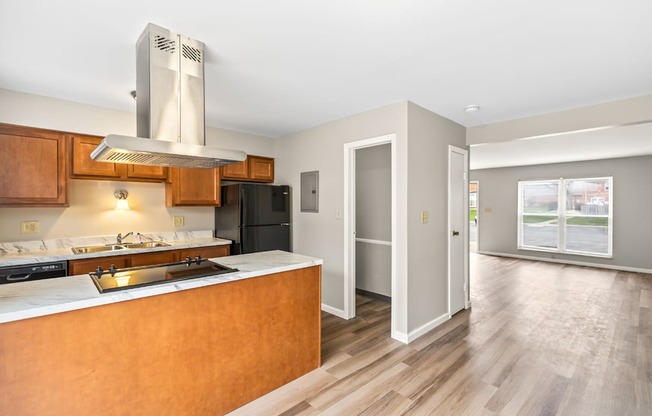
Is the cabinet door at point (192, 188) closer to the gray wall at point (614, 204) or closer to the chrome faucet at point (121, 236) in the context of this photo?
the chrome faucet at point (121, 236)

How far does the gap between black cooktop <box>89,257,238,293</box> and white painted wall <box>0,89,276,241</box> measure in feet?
5.76

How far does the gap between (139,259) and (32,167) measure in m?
1.22

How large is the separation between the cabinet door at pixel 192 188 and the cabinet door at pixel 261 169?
1.80 ft

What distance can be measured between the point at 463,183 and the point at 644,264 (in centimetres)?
525

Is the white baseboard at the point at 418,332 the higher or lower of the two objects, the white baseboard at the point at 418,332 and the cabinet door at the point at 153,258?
the lower

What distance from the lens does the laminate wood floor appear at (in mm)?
2127

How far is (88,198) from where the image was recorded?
11.0 ft

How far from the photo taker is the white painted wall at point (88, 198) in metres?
2.89

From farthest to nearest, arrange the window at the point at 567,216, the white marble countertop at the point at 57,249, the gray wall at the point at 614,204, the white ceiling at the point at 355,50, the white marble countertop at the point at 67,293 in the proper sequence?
the window at the point at 567,216 → the gray wall at the point at 614,204 → the white marble countertop at the point at 57,249 → the white ceiling at the point at 355,50 → the white marble countertop at the point at 67,293

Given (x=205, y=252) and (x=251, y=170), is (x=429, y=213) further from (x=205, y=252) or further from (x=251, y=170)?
(x=205, y=252)

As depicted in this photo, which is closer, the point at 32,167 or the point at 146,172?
the point at 32,167

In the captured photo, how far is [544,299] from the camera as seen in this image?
14.5 feet

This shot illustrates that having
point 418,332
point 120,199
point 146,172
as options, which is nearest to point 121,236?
point 120,199

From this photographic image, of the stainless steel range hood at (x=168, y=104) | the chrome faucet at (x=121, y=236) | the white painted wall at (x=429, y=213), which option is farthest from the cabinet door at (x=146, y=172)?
the white painted wall at (x=429, y=213)
